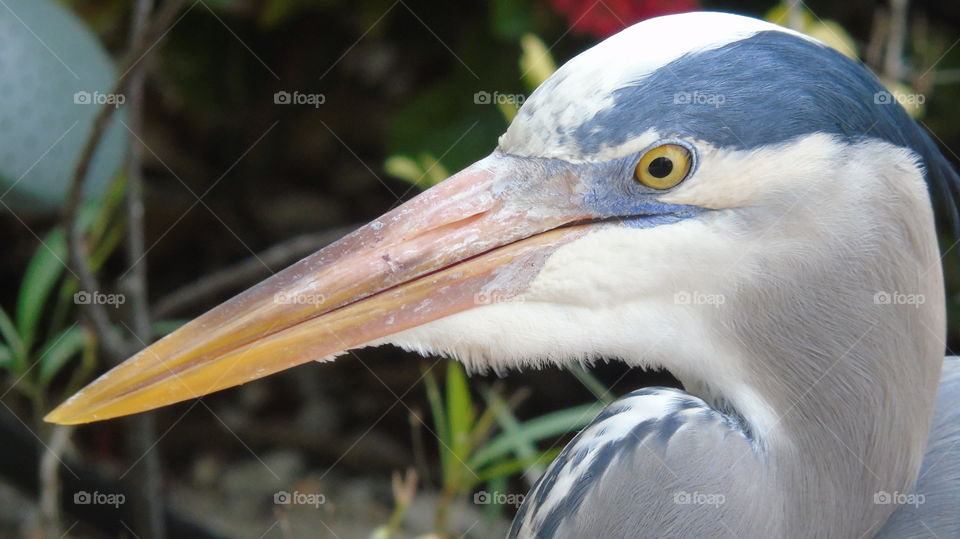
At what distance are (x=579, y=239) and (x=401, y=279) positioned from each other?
0.22 meters

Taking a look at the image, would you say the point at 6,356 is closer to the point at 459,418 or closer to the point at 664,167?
the point at 459,418

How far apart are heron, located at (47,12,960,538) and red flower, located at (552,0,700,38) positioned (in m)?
0.97

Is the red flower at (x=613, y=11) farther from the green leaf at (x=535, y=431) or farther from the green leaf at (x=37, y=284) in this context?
the green leaf at (x=37, y=284)

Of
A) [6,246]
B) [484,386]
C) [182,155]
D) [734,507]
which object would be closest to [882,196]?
[734,507]

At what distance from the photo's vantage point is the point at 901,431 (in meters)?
1.35

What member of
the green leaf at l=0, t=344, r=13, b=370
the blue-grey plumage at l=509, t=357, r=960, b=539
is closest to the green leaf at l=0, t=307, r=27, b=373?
the green leaf at l=0, t=344, r=13, b=370

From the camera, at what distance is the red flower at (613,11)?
228 centimetres

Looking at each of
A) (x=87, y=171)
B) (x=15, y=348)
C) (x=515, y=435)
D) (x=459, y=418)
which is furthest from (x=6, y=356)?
(x=515, y=435)

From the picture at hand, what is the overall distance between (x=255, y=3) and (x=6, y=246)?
123cm

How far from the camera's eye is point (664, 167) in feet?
4.17

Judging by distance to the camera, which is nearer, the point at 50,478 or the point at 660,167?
the point at 660,167

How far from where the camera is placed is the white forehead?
1263 mm

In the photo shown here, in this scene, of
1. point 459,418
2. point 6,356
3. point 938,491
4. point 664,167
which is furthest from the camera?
point 6,356

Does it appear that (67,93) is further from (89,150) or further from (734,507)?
(734,507)
